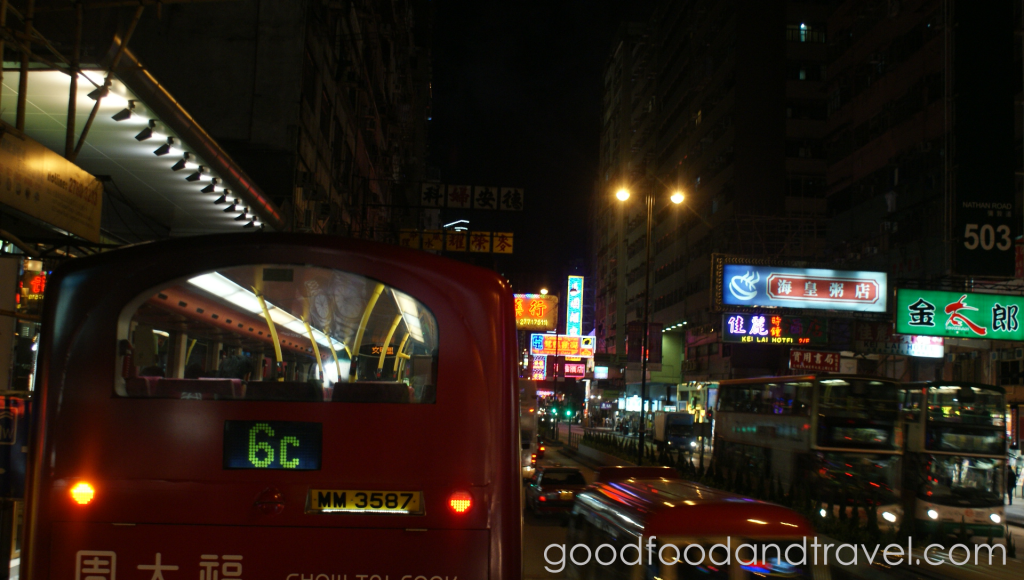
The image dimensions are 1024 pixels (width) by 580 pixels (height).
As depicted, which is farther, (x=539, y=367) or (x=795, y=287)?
(x=539, y=367)

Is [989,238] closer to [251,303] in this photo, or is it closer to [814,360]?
[814,360]

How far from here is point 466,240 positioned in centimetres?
3123

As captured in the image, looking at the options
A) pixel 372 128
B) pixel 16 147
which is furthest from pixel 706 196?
pixel 16 147

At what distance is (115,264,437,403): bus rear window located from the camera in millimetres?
4250

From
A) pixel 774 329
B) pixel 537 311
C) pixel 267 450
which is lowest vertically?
pixel 267 450

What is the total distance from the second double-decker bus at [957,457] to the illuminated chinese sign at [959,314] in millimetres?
6477

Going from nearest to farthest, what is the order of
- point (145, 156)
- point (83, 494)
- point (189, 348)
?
point (83, 494) < point (189, 348) < point (145, 156)

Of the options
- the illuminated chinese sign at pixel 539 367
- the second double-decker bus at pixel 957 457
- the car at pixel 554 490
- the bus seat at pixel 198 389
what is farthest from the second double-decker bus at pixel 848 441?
the illuminated chinese sign at pixel 539 367

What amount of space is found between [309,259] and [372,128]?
125 ft

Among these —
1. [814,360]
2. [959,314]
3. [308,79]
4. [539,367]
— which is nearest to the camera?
[959,314]

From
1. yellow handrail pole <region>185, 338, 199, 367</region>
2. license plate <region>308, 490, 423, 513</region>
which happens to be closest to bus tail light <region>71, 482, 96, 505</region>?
yellow handrail pole <region>185, 338, 199, 367</region>

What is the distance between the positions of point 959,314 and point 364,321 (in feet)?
79.0

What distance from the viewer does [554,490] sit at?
17.5m

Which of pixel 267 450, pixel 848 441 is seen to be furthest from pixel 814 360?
pixel 267 450
